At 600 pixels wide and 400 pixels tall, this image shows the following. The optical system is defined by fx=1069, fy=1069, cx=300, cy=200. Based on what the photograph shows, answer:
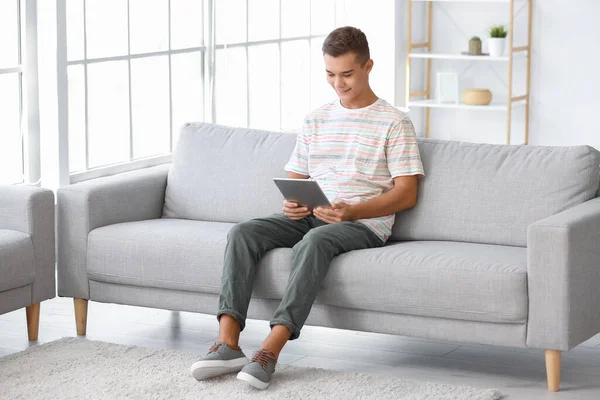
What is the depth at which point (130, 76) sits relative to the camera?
5.34 metres

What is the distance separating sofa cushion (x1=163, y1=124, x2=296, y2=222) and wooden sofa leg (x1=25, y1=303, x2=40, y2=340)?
2.20 feet

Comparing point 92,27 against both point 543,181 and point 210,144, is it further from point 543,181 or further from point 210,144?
point 543,181

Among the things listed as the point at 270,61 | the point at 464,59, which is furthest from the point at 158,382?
the point at 464,59

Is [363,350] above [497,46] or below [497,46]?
below

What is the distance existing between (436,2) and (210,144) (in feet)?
11.9

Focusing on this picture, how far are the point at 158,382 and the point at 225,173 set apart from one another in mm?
1089

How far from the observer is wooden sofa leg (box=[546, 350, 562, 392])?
3.19 metres

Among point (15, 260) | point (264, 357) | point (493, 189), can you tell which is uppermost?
point (493, 189)

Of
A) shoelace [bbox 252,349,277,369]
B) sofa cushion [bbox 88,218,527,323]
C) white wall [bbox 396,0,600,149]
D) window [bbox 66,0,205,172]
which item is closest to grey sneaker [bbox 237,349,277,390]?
shoelace [bbox 252,349,277,369]

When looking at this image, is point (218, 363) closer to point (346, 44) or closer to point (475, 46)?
point (346, 44)

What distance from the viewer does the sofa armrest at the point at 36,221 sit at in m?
3.75

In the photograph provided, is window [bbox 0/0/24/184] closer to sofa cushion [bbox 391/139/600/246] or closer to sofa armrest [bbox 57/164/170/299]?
sofa armrest [bbox 57/164/170/299]

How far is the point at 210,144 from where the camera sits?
4.21 m

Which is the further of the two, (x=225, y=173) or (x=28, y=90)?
(x=28, y=90)
